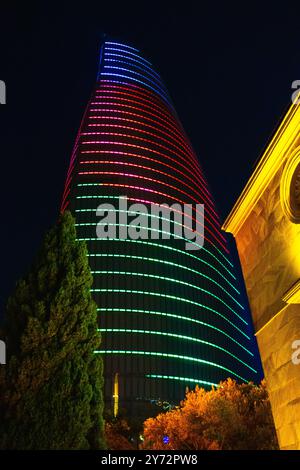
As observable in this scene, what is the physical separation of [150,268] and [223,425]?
48.8 meters

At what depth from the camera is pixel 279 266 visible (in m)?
13.2

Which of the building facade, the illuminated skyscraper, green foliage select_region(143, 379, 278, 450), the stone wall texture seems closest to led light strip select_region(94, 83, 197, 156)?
the illuminated skyscraper

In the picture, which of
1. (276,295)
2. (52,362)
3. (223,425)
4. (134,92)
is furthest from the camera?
(134,92)

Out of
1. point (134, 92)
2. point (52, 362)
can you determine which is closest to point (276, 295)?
point (52, 362)

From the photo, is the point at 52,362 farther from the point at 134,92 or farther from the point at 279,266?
the point at 134,92

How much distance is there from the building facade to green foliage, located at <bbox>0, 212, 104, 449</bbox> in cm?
536

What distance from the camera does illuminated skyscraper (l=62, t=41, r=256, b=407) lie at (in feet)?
227

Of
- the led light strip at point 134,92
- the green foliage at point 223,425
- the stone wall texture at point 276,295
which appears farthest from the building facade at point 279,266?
the led light strip at point 134,92

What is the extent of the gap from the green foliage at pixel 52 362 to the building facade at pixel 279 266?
536 centimetres

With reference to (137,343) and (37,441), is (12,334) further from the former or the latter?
(137,343)

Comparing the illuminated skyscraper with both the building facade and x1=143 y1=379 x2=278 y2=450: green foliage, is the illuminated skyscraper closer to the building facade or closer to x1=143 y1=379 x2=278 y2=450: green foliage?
x1=143 y1=379 x2=278 y2=450: green foliage

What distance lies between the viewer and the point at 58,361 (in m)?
13.1

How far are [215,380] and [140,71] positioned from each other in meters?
78.2
